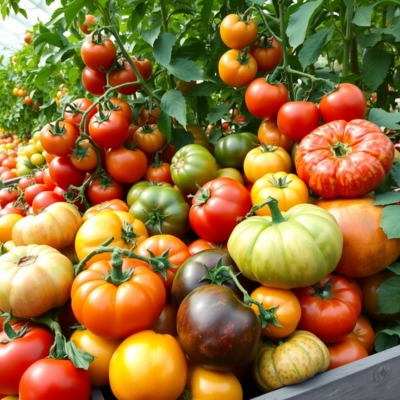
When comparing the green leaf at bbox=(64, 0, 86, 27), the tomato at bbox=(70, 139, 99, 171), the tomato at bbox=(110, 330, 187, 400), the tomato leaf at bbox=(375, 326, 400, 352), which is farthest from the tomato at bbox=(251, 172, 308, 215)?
the green leaf at bbox=(64, 0, 86, 27)

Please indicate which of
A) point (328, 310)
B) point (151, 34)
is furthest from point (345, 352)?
point (151, 34)

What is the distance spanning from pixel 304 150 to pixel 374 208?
291 mm

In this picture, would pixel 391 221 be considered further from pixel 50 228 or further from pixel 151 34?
pixel 151 34

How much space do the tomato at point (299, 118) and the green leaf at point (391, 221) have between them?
1.44 ft

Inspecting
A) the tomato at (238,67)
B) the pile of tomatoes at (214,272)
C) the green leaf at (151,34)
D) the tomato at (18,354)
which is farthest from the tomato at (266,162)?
the tomato at (18,354)

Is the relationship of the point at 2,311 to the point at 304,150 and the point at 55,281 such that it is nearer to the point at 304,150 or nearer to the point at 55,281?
the point at 55,281

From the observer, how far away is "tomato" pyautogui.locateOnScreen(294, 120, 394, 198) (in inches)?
45.5

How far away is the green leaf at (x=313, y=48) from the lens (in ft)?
5.28

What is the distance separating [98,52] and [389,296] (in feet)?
4.76

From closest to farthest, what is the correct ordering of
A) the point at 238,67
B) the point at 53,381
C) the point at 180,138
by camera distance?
1. the point at 53,381
2. the point at 238,67
3. the point at 180,138

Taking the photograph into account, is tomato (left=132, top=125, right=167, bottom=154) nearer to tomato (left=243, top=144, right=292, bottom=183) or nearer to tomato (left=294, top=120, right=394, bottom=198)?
tomato (left=243, top=144, right=292, bottom=183)

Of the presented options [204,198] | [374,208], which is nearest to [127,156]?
[204,198]

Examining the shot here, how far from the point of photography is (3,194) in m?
2.31

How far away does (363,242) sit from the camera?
3.69 feet
